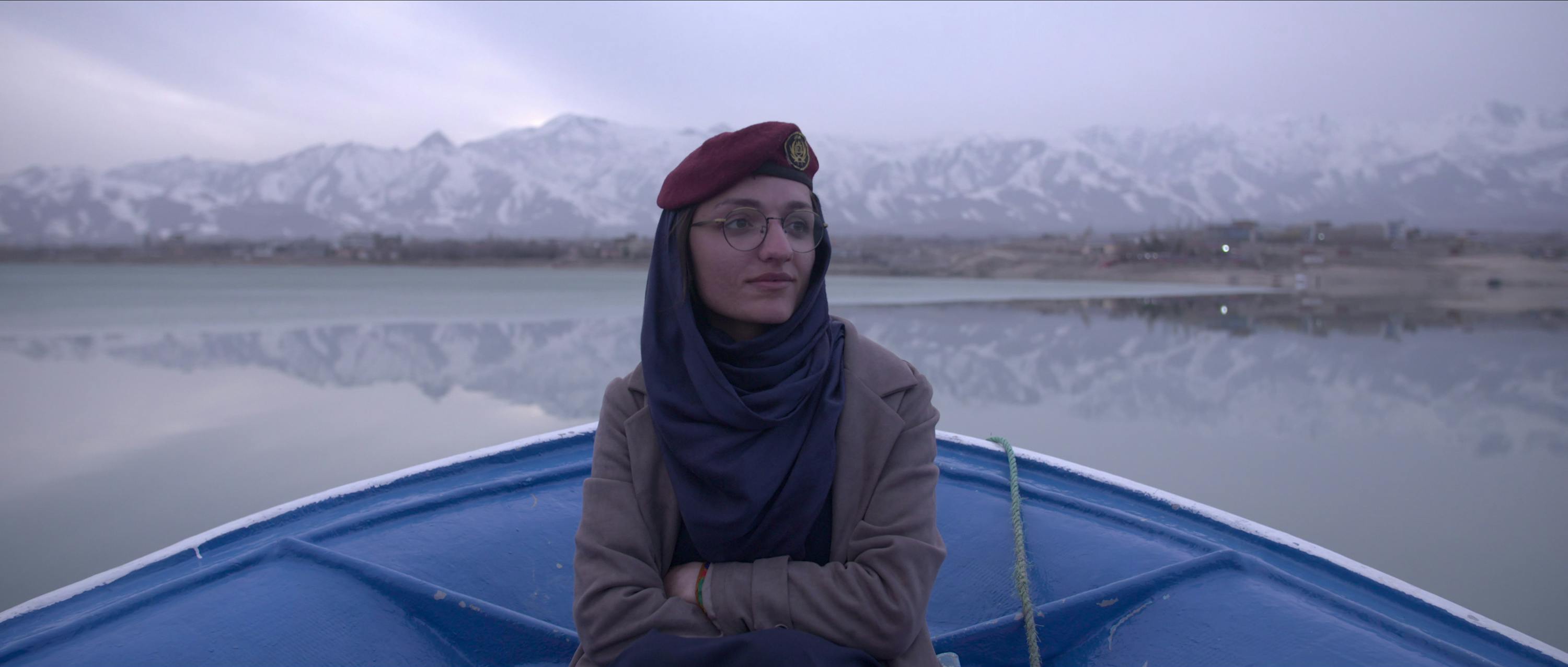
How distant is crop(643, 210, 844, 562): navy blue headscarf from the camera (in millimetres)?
1253

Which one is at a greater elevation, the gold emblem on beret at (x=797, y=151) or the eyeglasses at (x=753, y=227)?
the gold emblem on beret at (x=797, y=151)

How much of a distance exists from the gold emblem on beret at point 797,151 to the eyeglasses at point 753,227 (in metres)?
0.08

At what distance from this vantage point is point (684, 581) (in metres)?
1.29

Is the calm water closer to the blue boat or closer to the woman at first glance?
the blue boat

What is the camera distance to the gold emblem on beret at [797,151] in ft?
4.38

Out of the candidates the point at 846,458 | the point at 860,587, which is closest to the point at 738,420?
the point at 846,458

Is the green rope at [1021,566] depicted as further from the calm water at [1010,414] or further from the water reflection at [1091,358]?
the water reflection at [1091,358]

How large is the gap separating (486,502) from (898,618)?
1399mm

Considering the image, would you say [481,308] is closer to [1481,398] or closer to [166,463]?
[166,463]

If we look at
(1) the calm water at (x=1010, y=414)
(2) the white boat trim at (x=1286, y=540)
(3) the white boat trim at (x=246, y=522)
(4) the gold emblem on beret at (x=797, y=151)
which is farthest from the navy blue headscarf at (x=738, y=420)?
(1) the calm water at (x=1010, y=414)

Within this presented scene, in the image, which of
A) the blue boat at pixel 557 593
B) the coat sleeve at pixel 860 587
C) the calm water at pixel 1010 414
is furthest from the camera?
the calm water at pixel 1010 414

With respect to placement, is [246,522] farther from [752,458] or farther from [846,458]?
[846,458]

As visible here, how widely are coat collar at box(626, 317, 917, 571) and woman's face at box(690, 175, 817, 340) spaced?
0.18m

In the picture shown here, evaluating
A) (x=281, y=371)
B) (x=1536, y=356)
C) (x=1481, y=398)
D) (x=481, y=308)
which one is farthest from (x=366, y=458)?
(x=481, y=308)
